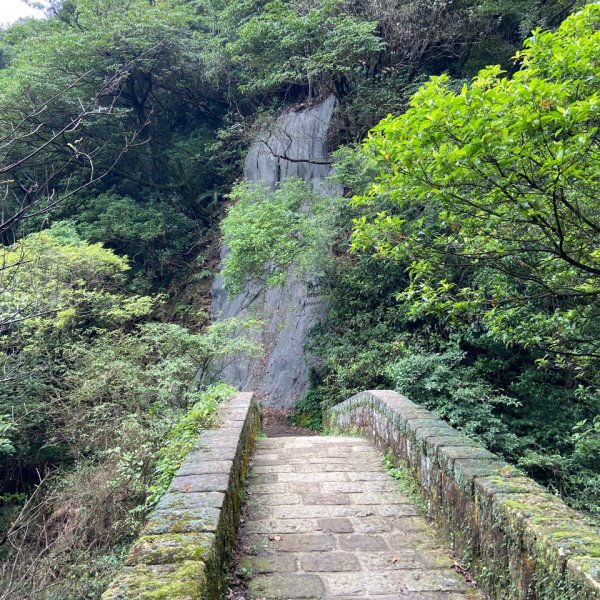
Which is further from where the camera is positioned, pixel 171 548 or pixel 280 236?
pixel 280 236

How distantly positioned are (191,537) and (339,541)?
48.1 inches

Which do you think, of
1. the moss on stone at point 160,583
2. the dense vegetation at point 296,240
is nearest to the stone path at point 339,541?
the moss on stone at point 160,583

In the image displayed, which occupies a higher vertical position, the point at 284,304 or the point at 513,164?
the point at 513,164

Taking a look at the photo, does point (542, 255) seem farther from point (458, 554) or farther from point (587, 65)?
point (458, 554)

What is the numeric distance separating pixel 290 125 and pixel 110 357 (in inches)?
449

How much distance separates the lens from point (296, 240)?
11.2m

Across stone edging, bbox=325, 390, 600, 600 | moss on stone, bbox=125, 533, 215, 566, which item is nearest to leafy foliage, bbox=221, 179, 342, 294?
stone edging, bbox=325, 390, 600, 600

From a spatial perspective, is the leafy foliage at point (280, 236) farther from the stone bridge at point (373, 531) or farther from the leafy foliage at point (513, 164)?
the stone bridge at point (373, 531)

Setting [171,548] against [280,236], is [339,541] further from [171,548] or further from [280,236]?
[280,236]

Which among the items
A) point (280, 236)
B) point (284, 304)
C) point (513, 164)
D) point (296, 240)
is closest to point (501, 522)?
point (513, 164)

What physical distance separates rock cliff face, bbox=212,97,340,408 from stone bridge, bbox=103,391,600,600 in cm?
783

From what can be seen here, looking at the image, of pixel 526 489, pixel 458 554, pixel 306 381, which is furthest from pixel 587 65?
pixel 306 381

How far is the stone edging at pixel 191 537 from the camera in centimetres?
190

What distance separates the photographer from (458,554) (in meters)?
2.85
